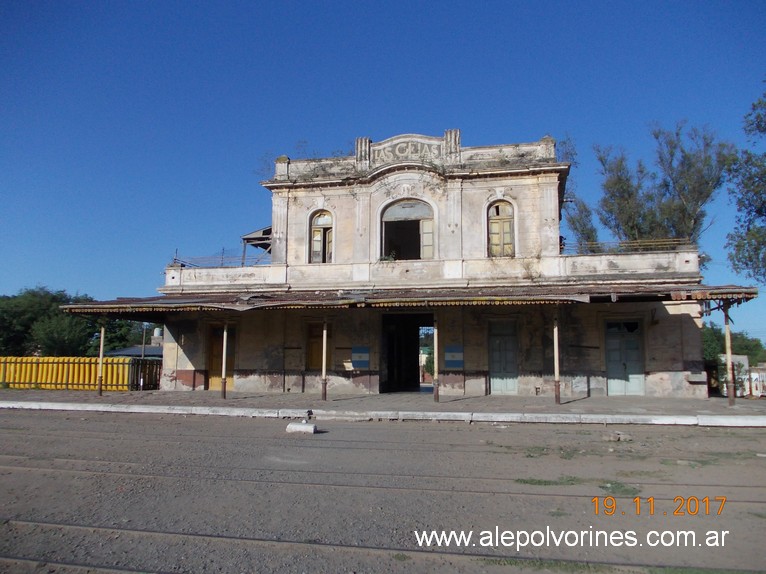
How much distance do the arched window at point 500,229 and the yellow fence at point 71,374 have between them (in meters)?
13.9

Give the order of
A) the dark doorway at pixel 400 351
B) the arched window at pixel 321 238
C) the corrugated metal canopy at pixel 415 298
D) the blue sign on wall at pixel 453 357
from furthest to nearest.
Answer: the arched window at pixel 321 238, the dark doorway at pixel 400 351, the blue sign on wall at pixel 453 357, the corrugated metal canopy at pixel 415 298

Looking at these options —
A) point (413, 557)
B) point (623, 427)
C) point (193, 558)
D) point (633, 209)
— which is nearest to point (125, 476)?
point (193, 558)

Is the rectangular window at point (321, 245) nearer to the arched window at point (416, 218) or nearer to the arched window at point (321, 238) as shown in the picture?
the arched window at point (321, 238)

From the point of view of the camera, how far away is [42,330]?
41500mm

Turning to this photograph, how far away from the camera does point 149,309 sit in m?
17.0

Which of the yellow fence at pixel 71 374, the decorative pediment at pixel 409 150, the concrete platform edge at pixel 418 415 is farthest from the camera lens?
the yellow fence at pixel 71 374

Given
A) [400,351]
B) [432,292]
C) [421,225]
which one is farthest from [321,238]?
[400,351]

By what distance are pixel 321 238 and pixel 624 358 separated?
436 inches

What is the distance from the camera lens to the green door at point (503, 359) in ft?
57.2

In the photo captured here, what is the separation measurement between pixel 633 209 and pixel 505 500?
31.5 meters

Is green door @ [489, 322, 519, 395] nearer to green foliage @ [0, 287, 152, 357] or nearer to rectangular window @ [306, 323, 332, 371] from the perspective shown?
rectangular window @ [306, 323, 332, 371]
